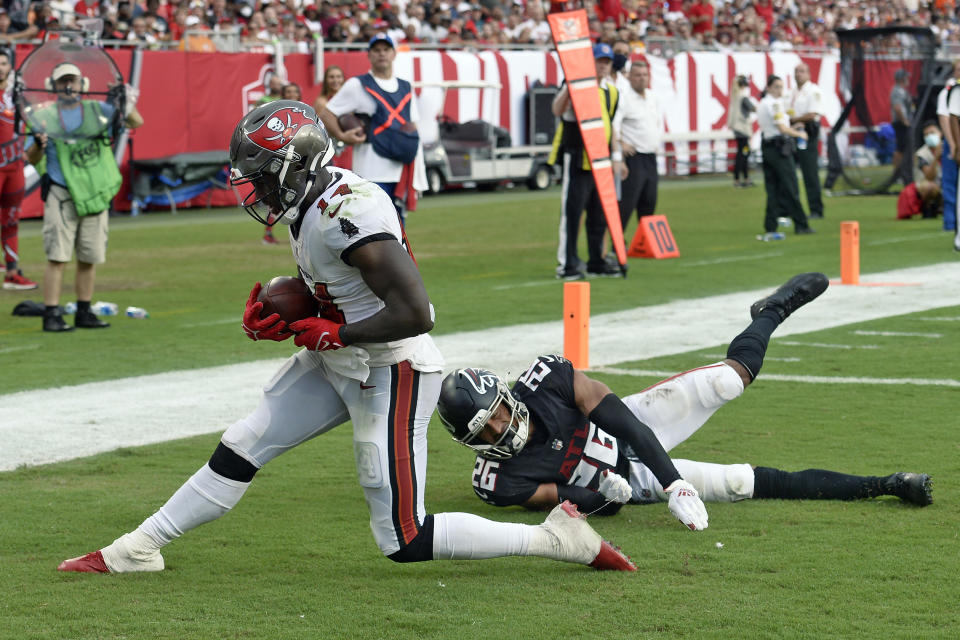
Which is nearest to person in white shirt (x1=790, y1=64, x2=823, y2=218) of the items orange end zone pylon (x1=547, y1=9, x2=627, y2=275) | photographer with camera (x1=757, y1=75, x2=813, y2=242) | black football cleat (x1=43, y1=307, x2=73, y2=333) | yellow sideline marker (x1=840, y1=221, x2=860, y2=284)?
photographer with camera (x1=757, y1=75, x2=813, y2=242)

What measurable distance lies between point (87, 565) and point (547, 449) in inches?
69.1

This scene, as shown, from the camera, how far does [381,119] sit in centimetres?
1115

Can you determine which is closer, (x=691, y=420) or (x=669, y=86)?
(x=691, y=420)

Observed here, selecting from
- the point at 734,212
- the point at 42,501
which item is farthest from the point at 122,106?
the point at 734,212

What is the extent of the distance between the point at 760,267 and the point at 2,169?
762 cm

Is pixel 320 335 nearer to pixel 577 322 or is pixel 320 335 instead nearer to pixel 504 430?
pixel 504 430

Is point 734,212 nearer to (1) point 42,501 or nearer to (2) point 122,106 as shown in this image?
(2) point 122,106

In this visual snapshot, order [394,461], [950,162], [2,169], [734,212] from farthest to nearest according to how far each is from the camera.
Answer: [734,212], [950,162], [2,169], [394,461]

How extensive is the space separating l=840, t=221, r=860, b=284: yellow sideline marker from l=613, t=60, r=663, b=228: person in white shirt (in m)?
2.47

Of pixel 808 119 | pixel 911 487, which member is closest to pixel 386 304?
pixel 911 487

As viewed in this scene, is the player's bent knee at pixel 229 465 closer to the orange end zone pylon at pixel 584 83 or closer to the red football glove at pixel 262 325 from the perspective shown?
the red football glove at pixel 262 325

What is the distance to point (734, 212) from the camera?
2145 cm

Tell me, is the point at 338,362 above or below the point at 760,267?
above

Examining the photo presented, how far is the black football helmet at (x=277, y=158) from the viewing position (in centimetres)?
435
